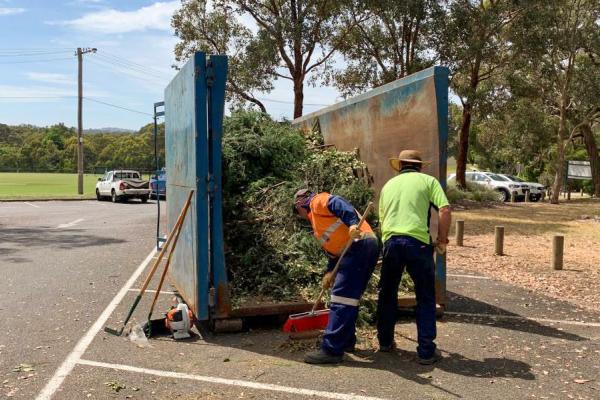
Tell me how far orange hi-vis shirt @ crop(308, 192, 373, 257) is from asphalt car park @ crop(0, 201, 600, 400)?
102 cm

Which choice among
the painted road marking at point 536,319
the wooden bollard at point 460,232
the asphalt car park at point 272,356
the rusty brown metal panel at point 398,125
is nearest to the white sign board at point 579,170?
the wooden bollard at point 460,232

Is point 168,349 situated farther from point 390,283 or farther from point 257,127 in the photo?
point 257,127

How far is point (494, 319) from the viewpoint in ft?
21.0

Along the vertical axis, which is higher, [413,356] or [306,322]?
[306,322]

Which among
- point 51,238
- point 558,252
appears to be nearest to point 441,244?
point 558,252

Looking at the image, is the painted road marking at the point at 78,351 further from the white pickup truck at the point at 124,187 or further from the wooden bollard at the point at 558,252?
the white pickup truck at the point at 124,187

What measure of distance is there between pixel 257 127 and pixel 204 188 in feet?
9.12

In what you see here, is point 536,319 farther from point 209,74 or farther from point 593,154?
point 593,154

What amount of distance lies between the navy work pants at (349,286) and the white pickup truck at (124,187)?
2385cm

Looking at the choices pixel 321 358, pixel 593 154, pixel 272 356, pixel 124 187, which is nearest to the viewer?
pixel 321 358

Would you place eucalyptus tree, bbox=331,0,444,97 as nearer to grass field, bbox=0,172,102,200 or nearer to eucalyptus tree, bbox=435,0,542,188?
eucalyptus tree, bbox=435,0,542,188

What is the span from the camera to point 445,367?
4793 millimetres

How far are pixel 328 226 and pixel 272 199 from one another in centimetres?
216

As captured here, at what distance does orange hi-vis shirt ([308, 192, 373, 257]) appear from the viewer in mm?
5035
